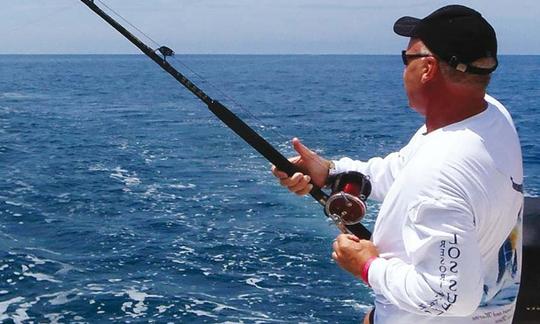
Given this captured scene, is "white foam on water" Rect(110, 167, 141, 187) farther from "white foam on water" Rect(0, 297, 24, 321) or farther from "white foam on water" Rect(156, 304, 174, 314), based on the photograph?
"white foam on water" Rect(156, 304, 174, 314)

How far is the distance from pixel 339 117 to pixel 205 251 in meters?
18.9

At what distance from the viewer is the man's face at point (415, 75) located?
179 cm

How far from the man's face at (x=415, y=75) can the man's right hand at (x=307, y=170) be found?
719 mm

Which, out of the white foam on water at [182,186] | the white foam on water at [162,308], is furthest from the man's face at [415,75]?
the white foam on water at [182,186]

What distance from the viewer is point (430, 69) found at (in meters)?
1.76

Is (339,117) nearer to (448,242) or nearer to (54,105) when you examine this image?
(54,105)

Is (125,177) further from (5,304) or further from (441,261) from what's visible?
(441,261)

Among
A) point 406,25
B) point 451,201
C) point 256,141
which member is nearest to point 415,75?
point 406,25

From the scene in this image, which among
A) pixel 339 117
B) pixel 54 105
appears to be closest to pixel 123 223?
pixel 339 117

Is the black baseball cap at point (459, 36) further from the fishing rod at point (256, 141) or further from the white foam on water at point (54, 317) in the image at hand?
the white foam on water at point (54, 317)

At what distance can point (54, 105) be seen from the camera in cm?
3447

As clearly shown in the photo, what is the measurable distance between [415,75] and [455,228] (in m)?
0.43

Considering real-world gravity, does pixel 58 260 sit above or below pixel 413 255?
below

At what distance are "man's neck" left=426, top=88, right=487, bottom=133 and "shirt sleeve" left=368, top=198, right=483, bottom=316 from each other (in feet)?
0.86
